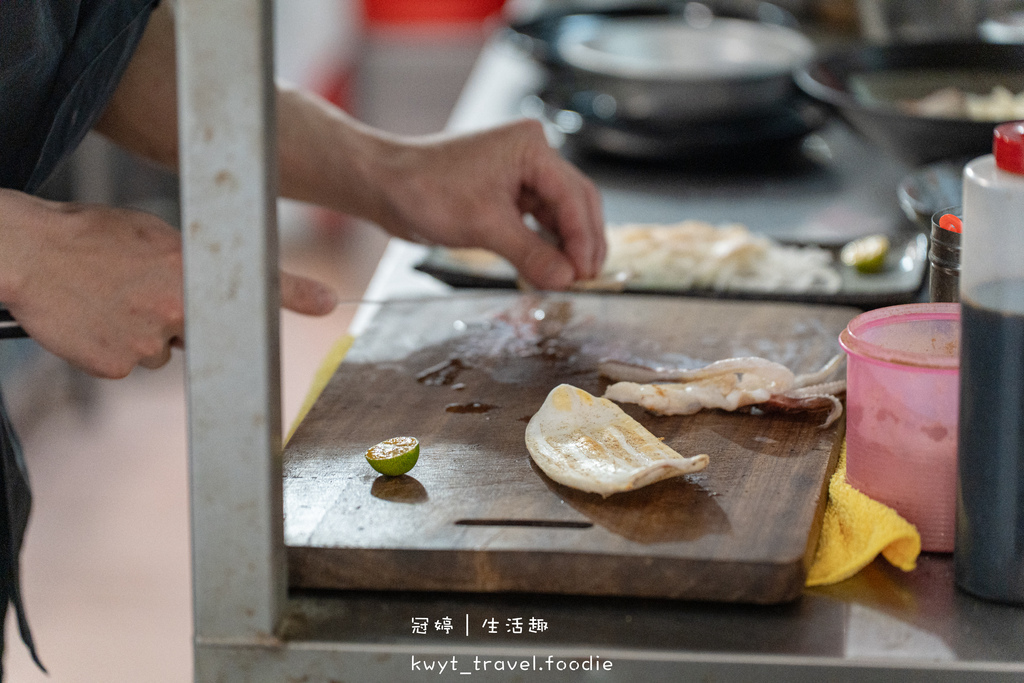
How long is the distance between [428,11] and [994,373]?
7059 mm

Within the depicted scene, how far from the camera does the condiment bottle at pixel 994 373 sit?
692 mm

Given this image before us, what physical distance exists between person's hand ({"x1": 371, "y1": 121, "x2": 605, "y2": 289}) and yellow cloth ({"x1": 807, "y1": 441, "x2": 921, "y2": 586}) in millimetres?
583

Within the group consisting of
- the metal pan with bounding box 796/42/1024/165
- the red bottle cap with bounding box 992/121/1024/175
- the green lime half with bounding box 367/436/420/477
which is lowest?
the green lime half with bounding box 367/436/420/477

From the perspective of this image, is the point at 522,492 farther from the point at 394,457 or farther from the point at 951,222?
the point at 951,222

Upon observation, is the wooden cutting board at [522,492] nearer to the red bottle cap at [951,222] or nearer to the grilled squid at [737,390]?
the grilled squid at [737,390]

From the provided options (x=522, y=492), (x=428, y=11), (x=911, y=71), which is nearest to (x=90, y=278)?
(x=522, y=492)

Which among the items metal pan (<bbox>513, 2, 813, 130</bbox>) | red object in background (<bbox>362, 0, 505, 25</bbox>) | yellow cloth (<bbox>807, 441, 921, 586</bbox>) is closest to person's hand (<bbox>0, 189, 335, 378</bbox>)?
yellow cloth (<bbox>807, 441, 921, 586</bbox>)

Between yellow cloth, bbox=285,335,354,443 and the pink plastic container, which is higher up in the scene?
the pink plastic container

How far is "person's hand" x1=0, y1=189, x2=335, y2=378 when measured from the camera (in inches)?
36.3

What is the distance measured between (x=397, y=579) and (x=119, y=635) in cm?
205

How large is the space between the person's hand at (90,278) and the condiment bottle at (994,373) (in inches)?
25.0

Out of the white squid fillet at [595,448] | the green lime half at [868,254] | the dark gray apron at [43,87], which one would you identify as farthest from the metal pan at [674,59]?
the white squid fillet at [595,448]

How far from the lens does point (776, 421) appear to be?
3.24ft

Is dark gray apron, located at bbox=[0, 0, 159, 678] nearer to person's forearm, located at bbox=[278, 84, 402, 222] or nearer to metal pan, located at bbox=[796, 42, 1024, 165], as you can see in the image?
person's forearm, located at bbox=[278, 84, 402, 222]
